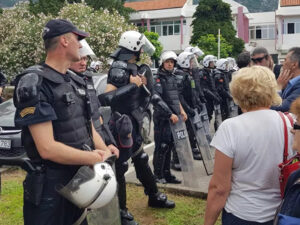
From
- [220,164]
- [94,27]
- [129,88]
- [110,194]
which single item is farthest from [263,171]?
[94,27]

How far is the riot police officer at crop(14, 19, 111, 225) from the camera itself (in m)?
2.51

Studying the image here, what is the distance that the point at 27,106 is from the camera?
249 centimetres

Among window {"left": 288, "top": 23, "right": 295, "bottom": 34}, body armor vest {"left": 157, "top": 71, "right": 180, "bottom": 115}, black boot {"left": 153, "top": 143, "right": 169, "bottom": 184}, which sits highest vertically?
window {"left": 288, "top": 23, "right": 295, "bottom": 34}

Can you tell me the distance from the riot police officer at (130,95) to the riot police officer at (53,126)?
1571mm

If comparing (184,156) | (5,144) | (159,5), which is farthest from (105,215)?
(159,5)

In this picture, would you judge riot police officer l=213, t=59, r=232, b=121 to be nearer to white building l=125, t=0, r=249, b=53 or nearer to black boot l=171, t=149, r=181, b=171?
black boot l=171, t=149, r=181, b=171

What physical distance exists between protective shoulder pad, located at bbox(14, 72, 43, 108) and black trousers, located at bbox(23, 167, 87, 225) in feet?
1.53

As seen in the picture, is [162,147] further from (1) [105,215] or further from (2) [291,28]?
(2) [291,28]

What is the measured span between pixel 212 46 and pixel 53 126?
123ft

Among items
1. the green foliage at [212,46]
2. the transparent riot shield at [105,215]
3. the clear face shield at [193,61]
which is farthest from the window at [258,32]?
the transparent riot shield at [105,215]

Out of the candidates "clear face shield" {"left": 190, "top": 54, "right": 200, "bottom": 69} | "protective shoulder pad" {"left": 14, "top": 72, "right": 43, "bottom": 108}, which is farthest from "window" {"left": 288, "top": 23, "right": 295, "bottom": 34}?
"protective shoulder pad" {"left": 14, "top": 72, "right": 43, "bottom": 108}

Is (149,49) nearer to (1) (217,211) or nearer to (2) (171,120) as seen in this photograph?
(2) (171,120)

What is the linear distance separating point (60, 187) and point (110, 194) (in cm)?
34

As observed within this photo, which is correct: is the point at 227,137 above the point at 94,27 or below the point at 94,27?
below
